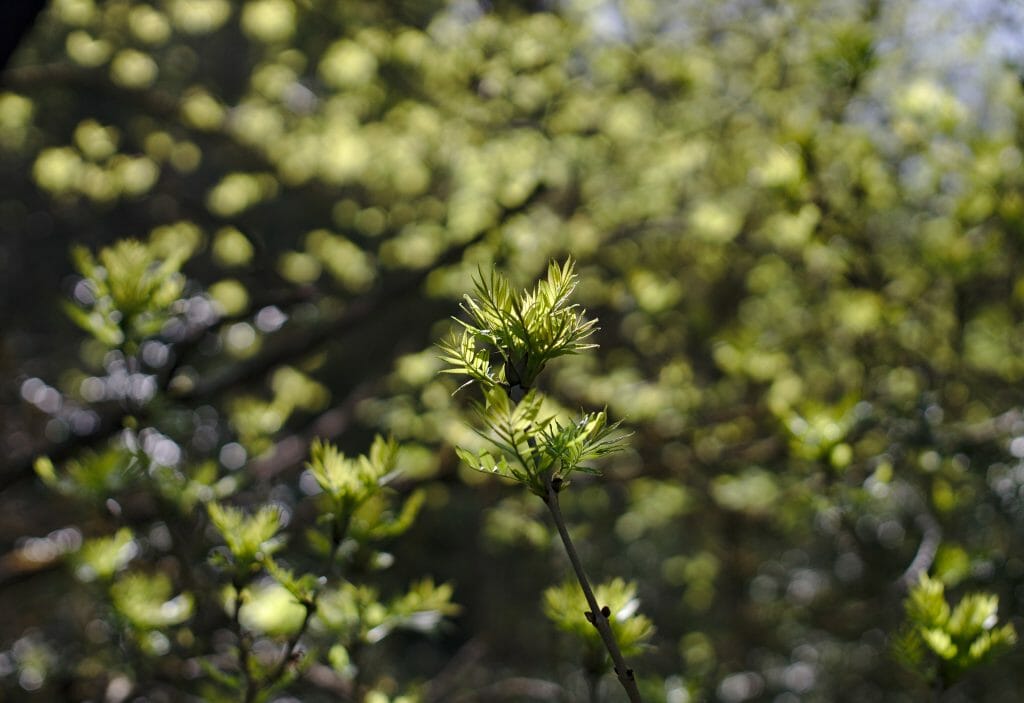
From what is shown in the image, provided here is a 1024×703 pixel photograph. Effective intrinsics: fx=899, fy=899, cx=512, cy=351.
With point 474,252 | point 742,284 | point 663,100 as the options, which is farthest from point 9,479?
point 742,284

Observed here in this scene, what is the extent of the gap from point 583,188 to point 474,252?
1.14 m

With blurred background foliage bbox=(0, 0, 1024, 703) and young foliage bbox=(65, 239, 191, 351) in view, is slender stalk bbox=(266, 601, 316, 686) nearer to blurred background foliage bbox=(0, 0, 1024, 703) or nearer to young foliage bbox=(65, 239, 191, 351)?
blurred background foliage bbox=(0, 0, 1024, 703)

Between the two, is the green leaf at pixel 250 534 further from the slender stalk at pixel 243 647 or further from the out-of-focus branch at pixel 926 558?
the out-of-focus branch at pixel 926 558

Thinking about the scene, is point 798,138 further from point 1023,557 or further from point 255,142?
point 255,142

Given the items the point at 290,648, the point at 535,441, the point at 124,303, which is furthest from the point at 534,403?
the point at 124,303

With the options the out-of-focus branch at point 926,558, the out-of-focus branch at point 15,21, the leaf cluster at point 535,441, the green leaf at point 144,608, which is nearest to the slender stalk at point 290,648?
the green leaf at point 144,608

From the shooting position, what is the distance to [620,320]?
534 centimetres

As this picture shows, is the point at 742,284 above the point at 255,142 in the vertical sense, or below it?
below

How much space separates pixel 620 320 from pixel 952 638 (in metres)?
3.92

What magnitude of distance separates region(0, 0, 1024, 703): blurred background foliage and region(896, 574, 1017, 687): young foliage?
48 centimetres

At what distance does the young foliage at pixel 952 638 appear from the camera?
1.45 meters

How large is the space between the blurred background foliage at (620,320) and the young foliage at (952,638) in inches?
19.1

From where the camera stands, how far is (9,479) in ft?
9.47

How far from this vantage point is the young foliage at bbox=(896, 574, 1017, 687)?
1.45 metres
